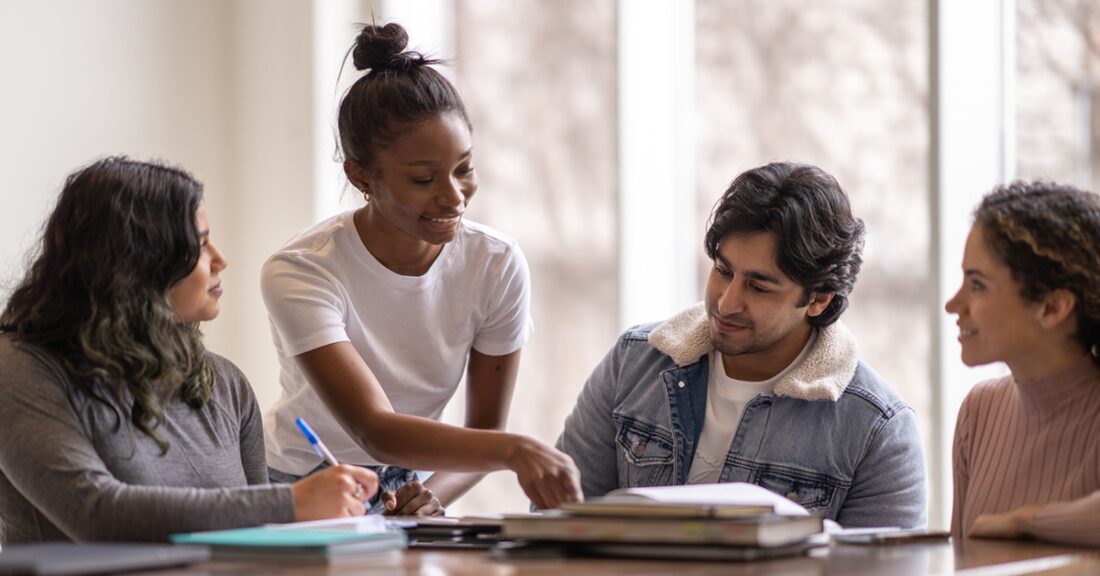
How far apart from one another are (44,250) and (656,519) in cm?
92

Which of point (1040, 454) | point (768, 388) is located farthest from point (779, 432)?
point (1040, 454)

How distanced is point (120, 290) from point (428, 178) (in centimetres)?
56

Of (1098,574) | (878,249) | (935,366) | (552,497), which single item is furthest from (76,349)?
(878,249)

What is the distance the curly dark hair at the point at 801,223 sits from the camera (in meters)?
2.12

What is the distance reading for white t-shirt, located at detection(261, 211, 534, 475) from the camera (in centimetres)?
217

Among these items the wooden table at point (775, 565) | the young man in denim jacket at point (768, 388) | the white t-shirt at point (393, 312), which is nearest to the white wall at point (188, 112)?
the white t-shirt at point (393, 312)

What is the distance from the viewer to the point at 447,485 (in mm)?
2367

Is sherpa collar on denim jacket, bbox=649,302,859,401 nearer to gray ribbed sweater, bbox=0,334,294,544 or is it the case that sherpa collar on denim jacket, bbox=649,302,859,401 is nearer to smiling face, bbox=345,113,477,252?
smiling face, bbox=345,113,477,252

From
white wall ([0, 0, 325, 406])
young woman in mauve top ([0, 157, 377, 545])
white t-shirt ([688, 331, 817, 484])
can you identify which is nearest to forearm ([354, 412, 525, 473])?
young woman in mauve top ([0, 157, 377, 545])

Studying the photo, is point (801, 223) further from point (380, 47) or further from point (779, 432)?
point (380, 47)

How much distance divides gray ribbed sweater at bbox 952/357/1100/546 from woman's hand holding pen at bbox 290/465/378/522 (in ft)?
2.62

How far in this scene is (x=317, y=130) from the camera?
3.89 meters

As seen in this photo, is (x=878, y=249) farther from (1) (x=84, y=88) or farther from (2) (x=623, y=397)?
(1) (x=84, y=88)

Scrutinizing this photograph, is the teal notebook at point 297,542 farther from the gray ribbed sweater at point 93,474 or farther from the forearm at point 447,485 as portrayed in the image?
the forearm at point 447,485
